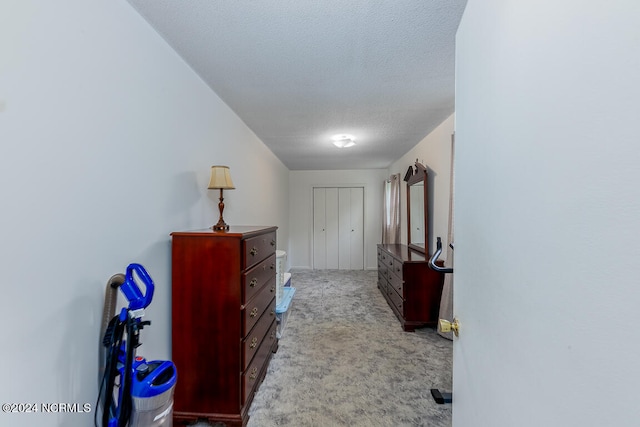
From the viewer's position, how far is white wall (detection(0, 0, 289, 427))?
890 millimetres

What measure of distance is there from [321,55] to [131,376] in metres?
2.01

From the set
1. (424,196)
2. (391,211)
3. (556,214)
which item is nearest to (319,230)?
(391,211)

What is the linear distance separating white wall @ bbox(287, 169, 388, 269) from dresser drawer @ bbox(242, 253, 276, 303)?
3924 millimetres

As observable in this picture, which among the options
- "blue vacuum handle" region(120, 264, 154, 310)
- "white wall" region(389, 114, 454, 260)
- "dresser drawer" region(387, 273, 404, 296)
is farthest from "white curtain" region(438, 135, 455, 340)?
"blue vacuum handle" region(120, 264, 154, 310)

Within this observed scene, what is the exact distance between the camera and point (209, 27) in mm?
1508

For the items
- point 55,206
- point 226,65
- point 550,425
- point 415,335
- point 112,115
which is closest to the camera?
point 550,425

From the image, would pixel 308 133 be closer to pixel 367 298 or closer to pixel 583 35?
pixel 367 298

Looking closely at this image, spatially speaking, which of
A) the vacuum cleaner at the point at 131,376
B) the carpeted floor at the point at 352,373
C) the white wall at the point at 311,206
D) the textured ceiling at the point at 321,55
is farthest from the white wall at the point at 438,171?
the vacuum cleaner at the point at 131,376

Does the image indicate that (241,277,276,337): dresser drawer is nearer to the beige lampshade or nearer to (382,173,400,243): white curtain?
the beige lampshade

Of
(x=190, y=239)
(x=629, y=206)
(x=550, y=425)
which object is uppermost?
(x=629, y=206)

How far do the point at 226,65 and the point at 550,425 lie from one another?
2275 mm

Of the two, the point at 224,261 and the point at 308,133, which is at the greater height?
the point at 308,133

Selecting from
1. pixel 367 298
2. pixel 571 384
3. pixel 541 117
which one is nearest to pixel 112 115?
pixel 541 117

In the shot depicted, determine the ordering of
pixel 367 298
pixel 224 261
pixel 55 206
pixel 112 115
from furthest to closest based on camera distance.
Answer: pixel 367 298 < pixel 224 261 < pixel 112 115 < pixel 55 206
